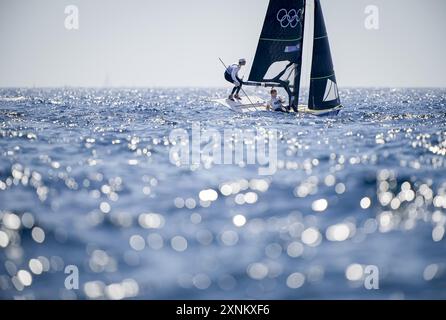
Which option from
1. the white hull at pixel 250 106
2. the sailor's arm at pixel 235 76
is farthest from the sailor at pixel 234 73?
the white hull at pixel 250 106

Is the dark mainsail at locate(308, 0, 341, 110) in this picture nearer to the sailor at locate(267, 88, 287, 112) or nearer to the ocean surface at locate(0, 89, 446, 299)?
the sailor at locate(267, 88, 287, 112)

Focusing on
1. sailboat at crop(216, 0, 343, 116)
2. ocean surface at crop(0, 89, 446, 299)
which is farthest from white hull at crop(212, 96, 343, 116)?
ocean surface at crop(0, 89, 446, 299)

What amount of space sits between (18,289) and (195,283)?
8.53 ft

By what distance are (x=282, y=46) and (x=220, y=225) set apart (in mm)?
19018

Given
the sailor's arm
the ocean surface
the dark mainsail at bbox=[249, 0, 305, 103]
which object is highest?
the dark mainsail at bbox=[249, 0, 305, 103]

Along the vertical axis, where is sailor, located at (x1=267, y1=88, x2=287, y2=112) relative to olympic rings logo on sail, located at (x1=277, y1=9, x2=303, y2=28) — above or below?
below

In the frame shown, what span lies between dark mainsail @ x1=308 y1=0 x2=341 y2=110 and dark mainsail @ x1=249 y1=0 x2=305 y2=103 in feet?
3.80

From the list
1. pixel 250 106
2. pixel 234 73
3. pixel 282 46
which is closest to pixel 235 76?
pixel 234 73

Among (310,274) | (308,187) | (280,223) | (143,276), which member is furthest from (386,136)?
(143,276)

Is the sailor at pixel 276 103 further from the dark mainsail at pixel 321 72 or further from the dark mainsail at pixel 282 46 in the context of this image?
the dark mainsail at pixel 321 72

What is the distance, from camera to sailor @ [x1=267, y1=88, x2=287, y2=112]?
79.4 feet

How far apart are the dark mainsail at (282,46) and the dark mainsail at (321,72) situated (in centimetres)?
116

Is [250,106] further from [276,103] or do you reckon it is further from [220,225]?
[220,225]
